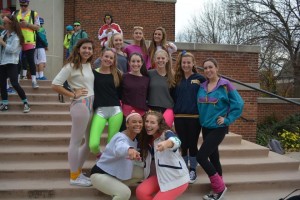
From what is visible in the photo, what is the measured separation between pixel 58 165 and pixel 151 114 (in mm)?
1841

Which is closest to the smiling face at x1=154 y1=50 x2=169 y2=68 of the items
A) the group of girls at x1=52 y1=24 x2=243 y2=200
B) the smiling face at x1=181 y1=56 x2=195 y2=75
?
the group of girls at x1=52 y1=24 x2=243 y2=200

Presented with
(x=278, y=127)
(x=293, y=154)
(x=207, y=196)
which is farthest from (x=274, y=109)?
(x=207, y=196)

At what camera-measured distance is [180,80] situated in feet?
14.6

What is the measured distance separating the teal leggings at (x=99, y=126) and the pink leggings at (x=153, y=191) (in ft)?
2.27

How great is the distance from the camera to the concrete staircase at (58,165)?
4227 millimetres

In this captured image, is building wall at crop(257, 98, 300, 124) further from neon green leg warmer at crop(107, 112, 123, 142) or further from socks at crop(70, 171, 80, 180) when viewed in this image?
socks at crop(70, 171, 80, 180)

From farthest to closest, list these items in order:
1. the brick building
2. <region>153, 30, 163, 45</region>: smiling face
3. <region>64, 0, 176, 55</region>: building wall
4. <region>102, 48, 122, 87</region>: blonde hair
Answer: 1. <region>64, 0, 176, 55</region>: building wall
2. the brick building
3. <region>153, 30, 163, 45</region>: smiling face
4. <region>102, 48, 122, 87</region>: blonde hair

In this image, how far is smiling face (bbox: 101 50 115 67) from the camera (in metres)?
4.08

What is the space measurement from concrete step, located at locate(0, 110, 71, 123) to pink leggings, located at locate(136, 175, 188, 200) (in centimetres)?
271

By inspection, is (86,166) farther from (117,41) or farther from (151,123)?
(117,41)

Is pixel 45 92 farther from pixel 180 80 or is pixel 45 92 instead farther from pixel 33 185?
pixel 180 80

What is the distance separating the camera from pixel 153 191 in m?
3.79

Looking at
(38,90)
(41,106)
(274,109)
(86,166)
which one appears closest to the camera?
(86,166)

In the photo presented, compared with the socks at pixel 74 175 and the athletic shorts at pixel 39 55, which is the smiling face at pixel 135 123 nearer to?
the socks at pixel 74 175
